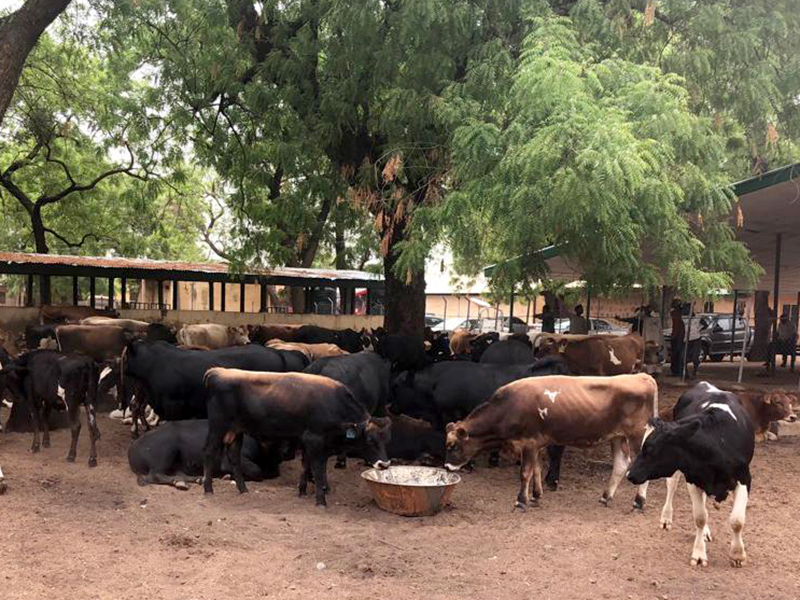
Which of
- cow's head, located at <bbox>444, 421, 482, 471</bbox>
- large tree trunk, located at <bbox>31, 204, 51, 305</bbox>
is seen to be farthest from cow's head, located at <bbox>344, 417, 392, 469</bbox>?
large tree trunk, located at <bbox>31, 204, 51, 305</bbox>

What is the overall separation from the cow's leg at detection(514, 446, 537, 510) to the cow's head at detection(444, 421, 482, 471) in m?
0.47

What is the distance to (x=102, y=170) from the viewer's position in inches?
Result: 930

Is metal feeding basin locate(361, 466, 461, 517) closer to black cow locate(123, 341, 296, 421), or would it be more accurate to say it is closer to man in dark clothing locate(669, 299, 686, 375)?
black cow locate(123, 341, 296, 421)

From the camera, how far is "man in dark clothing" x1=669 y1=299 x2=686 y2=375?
1831cm

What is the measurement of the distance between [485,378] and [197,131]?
8115mm

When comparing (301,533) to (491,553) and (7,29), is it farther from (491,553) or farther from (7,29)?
(7,29)

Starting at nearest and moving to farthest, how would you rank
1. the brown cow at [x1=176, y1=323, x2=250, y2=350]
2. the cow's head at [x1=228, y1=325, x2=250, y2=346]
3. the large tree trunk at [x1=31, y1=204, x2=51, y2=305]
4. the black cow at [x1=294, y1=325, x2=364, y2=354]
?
the black cow at [x1=294, y1=325, x2=364, y2=354] < the brown cow at [x1=176, y1=323, x2=250, y2=350] < the cow's head at [x1=228, y1=325, x2=250, y2=346] < the large tree trunk at [x1=31, y1=204, x2=51, y2=305]

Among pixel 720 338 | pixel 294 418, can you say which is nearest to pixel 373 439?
pixel 294 418

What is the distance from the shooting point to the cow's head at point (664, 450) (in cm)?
571

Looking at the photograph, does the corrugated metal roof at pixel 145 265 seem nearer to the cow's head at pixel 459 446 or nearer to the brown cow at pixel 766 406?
the cow's head at pixel 459 446

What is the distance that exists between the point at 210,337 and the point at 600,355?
332 inches

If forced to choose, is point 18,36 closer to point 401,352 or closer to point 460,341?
point 401,352

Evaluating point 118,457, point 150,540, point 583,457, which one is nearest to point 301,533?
point 150,540

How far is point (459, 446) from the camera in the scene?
25.0 ft
